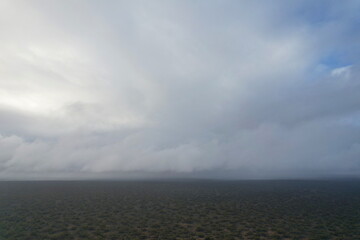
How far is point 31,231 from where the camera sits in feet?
98.2

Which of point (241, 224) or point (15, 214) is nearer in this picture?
point (241, 224)

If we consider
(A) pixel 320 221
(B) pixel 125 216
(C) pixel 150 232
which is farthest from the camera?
(B) pixel 125 216

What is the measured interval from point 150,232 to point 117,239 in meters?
4.65

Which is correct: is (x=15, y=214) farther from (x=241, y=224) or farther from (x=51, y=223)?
(x=241, y=224)

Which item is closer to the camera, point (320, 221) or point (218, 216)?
point (320, 221)

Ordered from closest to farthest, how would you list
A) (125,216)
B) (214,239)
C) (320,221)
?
1. (214,239)
2. (320,221)
3. (125,216)

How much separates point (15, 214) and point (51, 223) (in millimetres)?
12172

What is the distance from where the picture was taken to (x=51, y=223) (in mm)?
34531

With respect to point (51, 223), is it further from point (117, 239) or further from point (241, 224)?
point (241, 224)

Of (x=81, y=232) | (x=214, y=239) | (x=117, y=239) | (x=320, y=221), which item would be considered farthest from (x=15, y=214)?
(x=320, y=221)

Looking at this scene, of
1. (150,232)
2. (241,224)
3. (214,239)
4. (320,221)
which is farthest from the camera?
(320,221)

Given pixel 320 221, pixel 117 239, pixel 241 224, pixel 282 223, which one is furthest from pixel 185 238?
pixel 320 221

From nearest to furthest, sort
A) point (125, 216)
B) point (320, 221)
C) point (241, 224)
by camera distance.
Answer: point (241, 224) → point (320, 221) → point (125, 216)

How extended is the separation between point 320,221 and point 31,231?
4453cm
